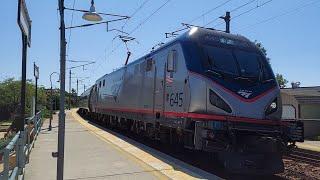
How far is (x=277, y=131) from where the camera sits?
11492 millimetres

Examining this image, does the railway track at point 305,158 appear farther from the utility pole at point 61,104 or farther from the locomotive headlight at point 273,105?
the utility pole at point 61,104

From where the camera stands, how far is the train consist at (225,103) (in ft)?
35.5

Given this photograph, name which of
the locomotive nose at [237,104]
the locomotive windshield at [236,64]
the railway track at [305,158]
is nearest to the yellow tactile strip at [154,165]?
the locomotive nose at [237,104]

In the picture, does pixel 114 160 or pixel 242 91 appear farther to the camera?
pixel 114 160

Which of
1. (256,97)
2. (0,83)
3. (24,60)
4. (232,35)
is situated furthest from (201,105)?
(0,83)

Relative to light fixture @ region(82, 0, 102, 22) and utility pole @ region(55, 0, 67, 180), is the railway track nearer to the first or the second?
light fixture @ region(82, 0, 102, 22)

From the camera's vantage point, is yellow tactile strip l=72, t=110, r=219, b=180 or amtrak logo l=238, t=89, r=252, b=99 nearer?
yellow tactile strip l=72, t=110, r=219, b=180

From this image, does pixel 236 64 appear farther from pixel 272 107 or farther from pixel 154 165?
pixel 154 165

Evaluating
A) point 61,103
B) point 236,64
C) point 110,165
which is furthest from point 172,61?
point 61,103

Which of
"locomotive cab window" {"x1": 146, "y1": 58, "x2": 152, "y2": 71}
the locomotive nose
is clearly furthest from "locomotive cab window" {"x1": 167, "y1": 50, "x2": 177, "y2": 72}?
"locomotive cab window" {"x1": 146, "y1": 58, "x2": 152, "y2": 71}

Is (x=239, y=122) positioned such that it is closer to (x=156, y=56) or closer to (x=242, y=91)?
(x=242, y=91)

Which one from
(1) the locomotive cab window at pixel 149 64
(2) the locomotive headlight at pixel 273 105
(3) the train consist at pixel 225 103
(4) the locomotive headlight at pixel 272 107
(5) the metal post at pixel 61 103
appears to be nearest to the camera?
(5) the metal post at pixel 61 103

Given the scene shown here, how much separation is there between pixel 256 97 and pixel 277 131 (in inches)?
37.0

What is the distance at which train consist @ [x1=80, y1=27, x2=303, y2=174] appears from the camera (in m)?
10.8
